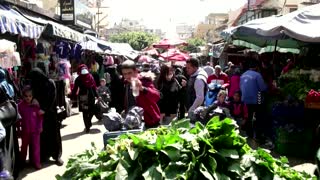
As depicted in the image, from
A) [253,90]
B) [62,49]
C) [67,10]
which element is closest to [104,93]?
[62,49]

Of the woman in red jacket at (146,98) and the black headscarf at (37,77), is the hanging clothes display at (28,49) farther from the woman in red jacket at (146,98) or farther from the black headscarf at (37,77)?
the woman in red jacket at (146,98)

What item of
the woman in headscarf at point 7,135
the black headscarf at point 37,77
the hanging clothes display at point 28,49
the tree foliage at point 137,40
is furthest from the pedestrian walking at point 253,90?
the tree foliage at point 137,40

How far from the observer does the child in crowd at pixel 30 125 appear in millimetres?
6738

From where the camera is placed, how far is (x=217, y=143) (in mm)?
2615

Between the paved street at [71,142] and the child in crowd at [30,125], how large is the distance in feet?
0.77

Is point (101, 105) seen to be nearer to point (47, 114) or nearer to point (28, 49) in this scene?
point (28, 49)

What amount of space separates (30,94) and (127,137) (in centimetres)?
422

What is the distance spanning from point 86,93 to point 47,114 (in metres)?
3.22

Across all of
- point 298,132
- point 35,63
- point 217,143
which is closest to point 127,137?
point 217,143

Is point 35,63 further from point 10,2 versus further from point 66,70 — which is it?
point 66,70

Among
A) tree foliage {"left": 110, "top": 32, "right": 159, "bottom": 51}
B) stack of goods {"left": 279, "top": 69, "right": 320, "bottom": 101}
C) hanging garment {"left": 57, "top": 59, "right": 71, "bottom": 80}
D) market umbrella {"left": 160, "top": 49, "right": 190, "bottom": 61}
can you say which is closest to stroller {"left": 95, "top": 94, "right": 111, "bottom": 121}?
hanging garment {"left": 57, "top": 59, "right": 71, "bottom": 80}

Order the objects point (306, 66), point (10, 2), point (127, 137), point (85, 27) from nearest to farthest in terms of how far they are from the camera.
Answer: point (127, 137), point (306, 66), point (10, 2), point (85, 27)

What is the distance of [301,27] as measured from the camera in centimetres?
688

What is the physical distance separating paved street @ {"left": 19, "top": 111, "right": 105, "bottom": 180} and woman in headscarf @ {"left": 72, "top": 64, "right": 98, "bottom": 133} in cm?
43
